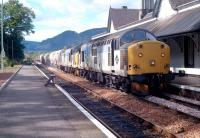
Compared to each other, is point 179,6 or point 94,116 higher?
point 179,6

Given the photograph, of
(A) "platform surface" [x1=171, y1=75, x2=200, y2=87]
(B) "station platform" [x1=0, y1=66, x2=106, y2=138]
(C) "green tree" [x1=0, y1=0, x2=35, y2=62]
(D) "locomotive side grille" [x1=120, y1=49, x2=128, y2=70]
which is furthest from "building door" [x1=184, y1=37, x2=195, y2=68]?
(C) "green tree" [x1=0, y1=0, x2=35, y2=62]

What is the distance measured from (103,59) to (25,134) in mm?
15607

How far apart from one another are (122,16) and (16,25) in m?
52.7

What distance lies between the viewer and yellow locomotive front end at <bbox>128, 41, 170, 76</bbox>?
66.7ft

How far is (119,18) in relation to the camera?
2525 inches

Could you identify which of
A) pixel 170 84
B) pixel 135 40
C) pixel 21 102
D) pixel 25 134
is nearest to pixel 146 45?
pixel 135 40

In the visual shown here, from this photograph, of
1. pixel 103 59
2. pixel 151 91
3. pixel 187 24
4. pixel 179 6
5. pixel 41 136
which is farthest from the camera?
pixel 179 6

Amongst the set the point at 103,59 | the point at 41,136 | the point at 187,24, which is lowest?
the point at 41,136

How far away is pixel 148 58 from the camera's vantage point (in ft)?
67.6

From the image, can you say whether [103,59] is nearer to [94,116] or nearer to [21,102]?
[21,102]

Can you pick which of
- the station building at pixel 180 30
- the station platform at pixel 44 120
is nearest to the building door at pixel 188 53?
the station building at pixel 180 30

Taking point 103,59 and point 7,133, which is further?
point 103,59

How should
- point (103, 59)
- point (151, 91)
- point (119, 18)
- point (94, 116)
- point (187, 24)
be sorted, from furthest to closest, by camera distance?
point (119, 18) < point (103, 59) < point (187, 24) < point (151, 91) < point (94, 116)

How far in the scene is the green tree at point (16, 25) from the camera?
108 metres
